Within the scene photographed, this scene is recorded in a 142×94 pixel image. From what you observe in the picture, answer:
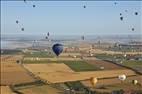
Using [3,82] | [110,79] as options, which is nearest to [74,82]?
[110,79]

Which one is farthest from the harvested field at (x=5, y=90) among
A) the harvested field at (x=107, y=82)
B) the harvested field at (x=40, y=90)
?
the harvested field at (x=107, y=82)

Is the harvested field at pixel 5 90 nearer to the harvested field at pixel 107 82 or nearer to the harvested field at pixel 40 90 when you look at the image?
the harvested field at pixel 40 90

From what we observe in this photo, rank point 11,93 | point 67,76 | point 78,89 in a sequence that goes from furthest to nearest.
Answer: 1. point 67,76
2. point 78,89
3. point 11,93

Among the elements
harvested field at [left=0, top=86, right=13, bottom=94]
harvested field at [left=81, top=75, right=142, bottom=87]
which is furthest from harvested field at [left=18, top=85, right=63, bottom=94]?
harvested field at [left=81, top=75, right=142, bottom=87]

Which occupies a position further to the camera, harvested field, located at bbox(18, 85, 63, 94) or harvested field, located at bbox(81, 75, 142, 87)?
harvested field, located at bbox(81, 75, 142, 87)

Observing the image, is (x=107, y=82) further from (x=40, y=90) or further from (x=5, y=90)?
(x=5, y=90)

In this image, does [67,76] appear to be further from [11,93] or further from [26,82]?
[11,93]

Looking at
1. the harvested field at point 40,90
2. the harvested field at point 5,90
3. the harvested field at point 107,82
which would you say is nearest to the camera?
the harvested field at point 5,90

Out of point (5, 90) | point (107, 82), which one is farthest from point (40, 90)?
point (107, 82)

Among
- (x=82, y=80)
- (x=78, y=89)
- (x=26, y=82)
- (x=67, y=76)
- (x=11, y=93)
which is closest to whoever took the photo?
(x=11, y=93)

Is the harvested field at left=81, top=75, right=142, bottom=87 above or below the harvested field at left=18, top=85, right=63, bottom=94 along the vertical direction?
above

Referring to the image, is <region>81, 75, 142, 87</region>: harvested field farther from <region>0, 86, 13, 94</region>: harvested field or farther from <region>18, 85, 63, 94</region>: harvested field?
<region>0, 86, 13, 94</region>: harvested field
